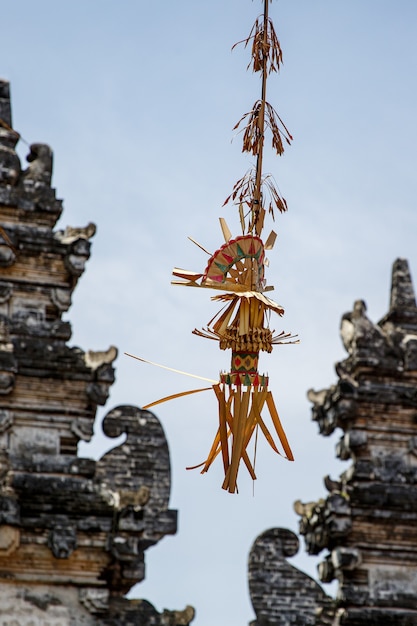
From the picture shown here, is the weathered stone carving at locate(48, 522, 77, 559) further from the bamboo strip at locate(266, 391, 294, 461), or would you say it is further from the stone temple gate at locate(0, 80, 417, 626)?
the bamboo strip at locate(266, 391, 294, 461)

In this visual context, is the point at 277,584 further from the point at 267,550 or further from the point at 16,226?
the point at 16,226

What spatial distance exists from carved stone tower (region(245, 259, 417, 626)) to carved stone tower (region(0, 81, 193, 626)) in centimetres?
174

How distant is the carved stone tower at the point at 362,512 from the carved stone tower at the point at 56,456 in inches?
68.6

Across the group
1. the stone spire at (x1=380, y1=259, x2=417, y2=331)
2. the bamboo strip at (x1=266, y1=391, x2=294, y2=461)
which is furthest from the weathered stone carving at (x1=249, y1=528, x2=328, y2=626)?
the stone spire at (x1=380, y1=259, x2=417, y2=331)

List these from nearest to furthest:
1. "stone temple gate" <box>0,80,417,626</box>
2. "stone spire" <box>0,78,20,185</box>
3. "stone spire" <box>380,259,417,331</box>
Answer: "stone temple gate" <box>0,80,417,626</box>, "stone spire" <box>0,78,20,185</box>, "stone spire" <box>380,259,417,331</box>

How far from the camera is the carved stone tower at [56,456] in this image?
2555 centimetres

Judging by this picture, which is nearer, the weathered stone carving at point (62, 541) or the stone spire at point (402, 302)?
the weathered stone carving at point (62, 541)

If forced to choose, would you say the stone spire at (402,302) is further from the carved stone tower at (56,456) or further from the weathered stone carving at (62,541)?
the weathered stone carving at (62,541)

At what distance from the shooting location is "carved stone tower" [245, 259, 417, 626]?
26.1m

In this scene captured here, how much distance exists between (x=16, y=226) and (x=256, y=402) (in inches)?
165

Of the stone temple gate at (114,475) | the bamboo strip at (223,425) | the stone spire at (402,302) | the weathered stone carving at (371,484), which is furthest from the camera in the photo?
the stone spire at (402,302)

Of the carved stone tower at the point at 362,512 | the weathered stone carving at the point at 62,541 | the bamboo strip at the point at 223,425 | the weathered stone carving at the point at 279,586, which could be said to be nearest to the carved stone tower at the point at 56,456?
the weathered stone carving at the point at 62,541

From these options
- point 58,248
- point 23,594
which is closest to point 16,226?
point 58,248

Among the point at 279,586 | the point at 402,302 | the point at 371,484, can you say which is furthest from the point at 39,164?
the point at 279,586
